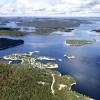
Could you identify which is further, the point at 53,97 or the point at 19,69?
the point at 19,69

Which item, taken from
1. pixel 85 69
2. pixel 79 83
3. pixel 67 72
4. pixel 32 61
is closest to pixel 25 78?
pixel 79 83

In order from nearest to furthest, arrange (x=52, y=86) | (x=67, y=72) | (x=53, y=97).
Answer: (x=53, y=97) < (x=52, y=86) < (x=67, y=72)

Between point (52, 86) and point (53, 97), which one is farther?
point (52, 86)

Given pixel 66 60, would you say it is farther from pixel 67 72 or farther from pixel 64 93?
pixel 64 93

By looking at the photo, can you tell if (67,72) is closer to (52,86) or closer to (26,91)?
(52,86)

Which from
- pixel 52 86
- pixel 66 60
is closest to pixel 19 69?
pixel 52 86

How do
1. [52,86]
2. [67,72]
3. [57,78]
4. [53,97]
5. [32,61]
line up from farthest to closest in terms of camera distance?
[32,61] < [67,72] < [57,78] < [52,86] < [53,97]

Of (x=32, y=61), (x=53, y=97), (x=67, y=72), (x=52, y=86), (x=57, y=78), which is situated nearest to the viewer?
(x=53, y=97)

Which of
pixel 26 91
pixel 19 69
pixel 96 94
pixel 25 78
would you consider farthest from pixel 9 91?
pixel 96 94
